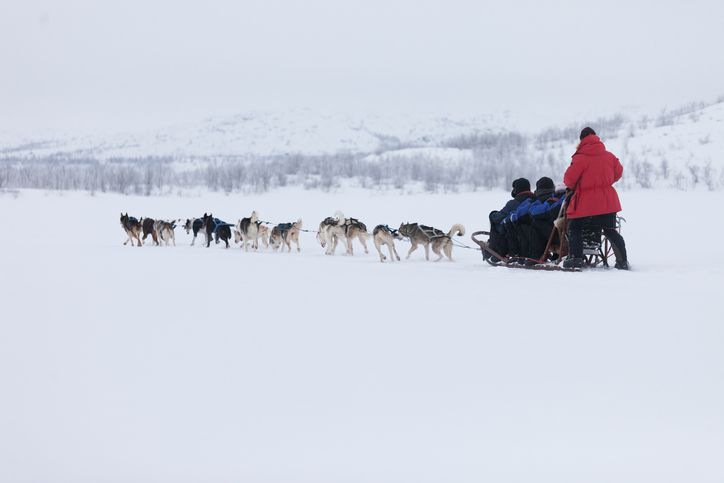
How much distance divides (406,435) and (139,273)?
15.6 ft

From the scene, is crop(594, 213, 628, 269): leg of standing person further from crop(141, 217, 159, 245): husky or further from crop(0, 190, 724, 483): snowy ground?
crop(141, 217, 159, 245): husky

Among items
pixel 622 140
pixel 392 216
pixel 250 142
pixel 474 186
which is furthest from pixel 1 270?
pixel 250 142

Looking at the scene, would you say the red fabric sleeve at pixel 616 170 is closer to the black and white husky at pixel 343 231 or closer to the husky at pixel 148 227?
the black and white husky at pixel 343 231

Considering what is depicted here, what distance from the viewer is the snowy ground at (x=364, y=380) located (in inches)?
90.4

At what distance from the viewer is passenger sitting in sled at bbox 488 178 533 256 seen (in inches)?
276

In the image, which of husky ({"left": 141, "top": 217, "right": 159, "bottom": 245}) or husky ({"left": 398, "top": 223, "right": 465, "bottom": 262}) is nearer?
husky ({"left": 398, "top": 223, "right": 465, "bottom": 262})

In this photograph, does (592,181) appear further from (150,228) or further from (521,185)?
(150,228)

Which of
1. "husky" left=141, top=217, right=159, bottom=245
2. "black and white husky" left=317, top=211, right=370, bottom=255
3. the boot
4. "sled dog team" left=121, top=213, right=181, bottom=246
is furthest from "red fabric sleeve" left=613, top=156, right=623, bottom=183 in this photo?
"husky" left=141, top=217, right=159, bottom=245

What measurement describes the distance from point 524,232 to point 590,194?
0.88 meters

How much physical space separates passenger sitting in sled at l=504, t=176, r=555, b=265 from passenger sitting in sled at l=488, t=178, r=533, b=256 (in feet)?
0.20

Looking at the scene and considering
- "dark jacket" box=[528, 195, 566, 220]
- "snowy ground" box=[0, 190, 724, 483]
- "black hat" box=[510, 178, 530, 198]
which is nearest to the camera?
"snowy ground" box=[0, 190, 724, 483]

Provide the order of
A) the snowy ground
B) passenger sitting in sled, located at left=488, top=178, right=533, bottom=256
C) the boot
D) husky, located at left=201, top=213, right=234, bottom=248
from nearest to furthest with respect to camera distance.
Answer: the snowy ground, the boot, passenger sitting in sled, located at left=488, top=178, right=533, bottom=256, husky, located at left=201, top=213, right=234, bottom=248

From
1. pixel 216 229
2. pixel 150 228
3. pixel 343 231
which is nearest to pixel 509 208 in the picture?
pixel 343 231

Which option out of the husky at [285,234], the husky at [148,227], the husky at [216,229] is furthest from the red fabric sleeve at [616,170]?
the husky at [148,227]
